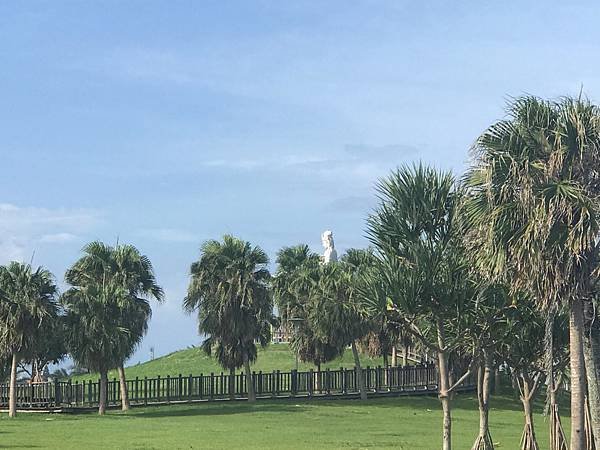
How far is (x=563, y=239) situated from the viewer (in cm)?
1803

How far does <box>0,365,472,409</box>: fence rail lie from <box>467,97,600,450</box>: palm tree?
31355 mm

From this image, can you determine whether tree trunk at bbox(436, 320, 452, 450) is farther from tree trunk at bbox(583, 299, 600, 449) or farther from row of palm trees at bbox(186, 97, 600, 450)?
tree trunk at bbox(583, 299, 600, 449)

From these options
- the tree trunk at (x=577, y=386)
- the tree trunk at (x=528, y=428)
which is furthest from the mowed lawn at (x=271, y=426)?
the tree trunk at (x=577, y=386)

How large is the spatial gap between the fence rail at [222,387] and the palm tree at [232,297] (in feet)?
6.57

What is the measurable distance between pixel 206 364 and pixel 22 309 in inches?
1338

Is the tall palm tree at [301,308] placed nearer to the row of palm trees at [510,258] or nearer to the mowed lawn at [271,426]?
the mowed lawn at [271,426]

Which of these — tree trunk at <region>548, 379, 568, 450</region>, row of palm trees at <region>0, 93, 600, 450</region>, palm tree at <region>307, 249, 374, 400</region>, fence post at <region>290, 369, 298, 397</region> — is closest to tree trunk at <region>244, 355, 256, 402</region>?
fence post at <region>290, 369, 298, 397</region>

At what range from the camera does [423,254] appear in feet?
65.7

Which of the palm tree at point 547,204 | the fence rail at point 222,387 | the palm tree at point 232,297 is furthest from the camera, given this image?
the palm tree at point 232,297

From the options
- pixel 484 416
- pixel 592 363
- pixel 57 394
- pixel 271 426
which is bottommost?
pixel 271 426

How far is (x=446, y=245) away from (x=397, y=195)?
4.65 ft

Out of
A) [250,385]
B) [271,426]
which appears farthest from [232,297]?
[271,426]

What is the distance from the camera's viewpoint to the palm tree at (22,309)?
137 feet

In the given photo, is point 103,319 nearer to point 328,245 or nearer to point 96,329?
point 96,329
